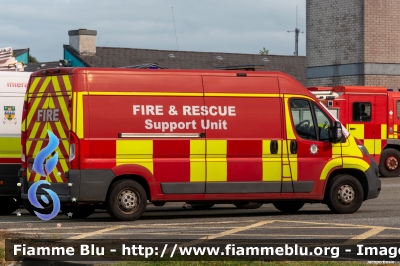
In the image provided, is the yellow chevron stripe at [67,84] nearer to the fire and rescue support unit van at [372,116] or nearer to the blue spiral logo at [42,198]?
the blue spiral logo at [42,198]

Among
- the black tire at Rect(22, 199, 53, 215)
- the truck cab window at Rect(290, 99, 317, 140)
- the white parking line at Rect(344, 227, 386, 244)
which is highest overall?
the truck cab window at Rect(290, 99, 317, 140)

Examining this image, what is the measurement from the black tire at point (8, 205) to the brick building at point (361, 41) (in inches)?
825

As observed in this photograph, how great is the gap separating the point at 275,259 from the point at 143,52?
42625 mm

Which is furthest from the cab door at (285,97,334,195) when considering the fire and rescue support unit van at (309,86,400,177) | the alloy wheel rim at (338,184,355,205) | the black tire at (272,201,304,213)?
the fire and rescue support unit van at (309,86,400,177)

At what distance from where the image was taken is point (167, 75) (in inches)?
605

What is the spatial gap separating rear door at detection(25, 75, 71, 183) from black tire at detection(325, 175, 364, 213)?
15.0 ft

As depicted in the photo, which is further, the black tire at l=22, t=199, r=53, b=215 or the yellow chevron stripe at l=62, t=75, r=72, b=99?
the black tire at l=22, t=199, r=53, b=215

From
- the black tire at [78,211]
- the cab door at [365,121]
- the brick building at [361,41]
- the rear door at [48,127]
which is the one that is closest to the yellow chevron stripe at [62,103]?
the rear door at [48,127]

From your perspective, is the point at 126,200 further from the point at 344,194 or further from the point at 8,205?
the point at 344,194

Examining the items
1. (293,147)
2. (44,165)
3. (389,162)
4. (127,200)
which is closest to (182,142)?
(127,200)

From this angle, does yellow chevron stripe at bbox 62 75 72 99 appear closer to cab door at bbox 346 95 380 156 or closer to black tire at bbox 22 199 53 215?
black tire at bbox 22 199 53 215

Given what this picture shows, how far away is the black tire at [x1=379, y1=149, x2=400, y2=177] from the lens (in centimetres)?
2769

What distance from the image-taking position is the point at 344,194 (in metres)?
16.4

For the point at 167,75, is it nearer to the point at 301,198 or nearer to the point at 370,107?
the point at 301,198
